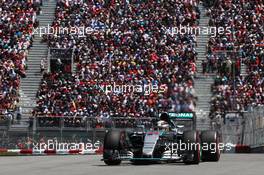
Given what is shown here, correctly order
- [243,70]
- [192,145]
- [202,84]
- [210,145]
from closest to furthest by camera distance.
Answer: [192,145] < [210,145] < [202,84] < [243,70]

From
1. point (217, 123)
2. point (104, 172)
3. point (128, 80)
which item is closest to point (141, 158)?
point (104, 172)

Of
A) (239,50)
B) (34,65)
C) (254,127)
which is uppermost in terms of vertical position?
(239,50)

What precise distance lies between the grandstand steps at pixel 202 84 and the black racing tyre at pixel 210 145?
5.58 metres

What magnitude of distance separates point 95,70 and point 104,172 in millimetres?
24102

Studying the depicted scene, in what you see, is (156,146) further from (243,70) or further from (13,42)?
(13,42)

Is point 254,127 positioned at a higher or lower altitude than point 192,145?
higher

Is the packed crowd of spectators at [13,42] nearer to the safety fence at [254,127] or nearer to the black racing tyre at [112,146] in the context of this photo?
the safety fence at [254,127]

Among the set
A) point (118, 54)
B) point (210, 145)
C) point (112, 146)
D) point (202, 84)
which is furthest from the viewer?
point (118, 54)

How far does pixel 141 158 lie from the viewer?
20328 millimetres

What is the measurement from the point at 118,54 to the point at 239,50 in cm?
701

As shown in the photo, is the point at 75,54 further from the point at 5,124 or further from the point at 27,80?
the point at 5,124

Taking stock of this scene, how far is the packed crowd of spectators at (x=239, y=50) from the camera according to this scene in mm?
37906

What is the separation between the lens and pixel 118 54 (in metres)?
42.4

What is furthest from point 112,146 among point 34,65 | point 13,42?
point 13,42
